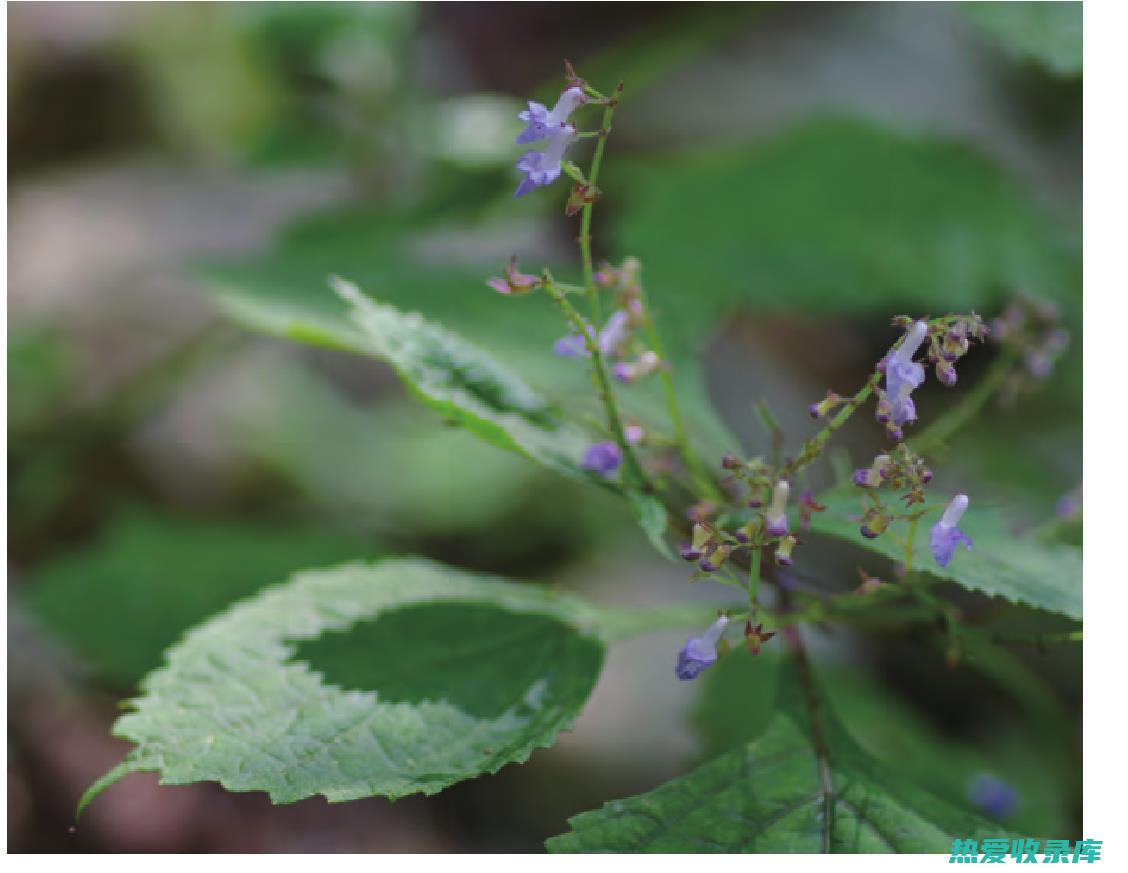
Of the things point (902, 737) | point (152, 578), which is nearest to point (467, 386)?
point (902, 737)

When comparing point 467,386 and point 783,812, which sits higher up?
point 467,386

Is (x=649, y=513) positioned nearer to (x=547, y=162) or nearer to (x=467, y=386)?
(x=467, y=386)

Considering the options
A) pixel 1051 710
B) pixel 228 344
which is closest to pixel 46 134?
pixel 228 344

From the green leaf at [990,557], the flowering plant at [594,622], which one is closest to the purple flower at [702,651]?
the flowering plant at [594,622]

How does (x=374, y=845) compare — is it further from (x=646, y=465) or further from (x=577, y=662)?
(x=646, y=465)

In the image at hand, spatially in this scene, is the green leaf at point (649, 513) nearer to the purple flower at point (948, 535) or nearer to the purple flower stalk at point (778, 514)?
the purple flower stalk at point (778, 514)
